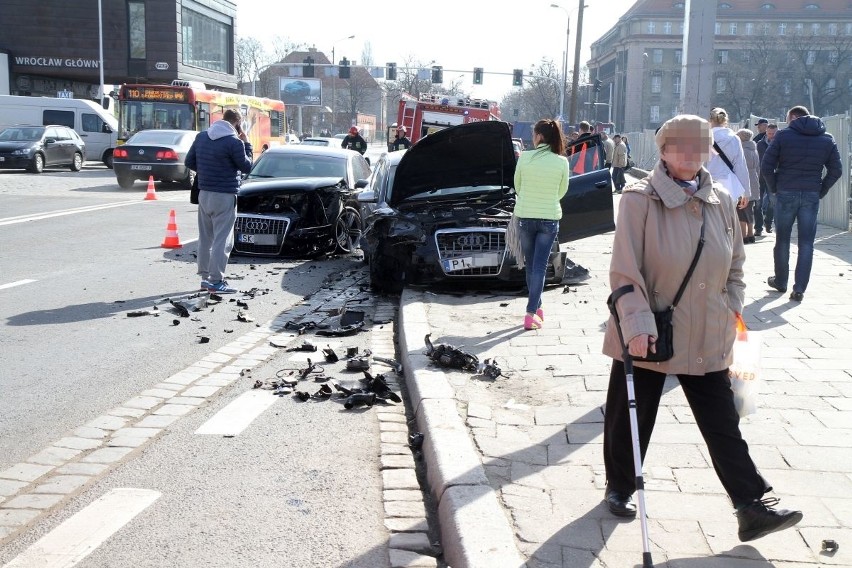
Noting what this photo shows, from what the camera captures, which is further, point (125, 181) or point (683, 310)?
point (125, 181)

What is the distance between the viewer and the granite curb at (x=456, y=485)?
3.81m

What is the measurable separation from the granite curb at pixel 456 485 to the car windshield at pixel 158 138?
22.0 meters

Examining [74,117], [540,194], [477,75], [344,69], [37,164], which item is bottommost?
[37,164]

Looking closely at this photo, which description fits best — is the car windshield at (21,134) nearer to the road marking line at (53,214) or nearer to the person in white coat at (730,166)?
the road marking line at (53,214)

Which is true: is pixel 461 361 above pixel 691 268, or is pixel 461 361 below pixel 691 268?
below

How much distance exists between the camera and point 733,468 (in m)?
3.98

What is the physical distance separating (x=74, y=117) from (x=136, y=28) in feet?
74.5

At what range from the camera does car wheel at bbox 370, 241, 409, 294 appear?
10.3 meters

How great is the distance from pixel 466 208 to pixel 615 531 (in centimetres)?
681

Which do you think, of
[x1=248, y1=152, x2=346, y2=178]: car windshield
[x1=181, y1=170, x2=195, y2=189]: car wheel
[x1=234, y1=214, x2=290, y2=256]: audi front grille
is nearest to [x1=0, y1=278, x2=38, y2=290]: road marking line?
[x1=234, y1=214, x2=290, y2=256]: audi front grille

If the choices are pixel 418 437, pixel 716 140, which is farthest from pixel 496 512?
pixel 716 140

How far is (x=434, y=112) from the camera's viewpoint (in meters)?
33.0

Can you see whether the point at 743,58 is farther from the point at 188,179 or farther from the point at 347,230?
the point at 347,230

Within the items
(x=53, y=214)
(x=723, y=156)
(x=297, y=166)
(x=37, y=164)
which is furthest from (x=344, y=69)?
(x=723, y=156)
